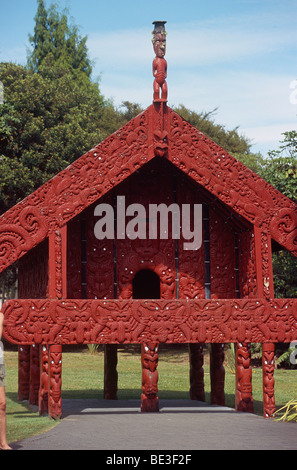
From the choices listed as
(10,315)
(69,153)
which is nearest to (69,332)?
(10,315)

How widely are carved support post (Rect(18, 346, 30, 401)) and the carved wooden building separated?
294 cm

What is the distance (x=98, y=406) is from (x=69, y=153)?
15195 millimetres

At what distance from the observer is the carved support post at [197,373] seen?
18.5 meters

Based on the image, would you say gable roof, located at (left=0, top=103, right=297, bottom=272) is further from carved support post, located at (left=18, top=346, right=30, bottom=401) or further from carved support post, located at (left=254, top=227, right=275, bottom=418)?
carved support post, located at (left=18, top=346, right=30, bottom=401)

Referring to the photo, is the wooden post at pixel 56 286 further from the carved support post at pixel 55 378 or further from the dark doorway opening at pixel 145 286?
the dark doorway opening at pixel 145 286

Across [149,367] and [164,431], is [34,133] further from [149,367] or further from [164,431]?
[164,431]

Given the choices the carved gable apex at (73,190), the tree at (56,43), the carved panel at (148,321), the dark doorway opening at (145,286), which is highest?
the tree at (56,43)

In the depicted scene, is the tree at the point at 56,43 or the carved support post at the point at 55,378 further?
the tree at the point at 56,43

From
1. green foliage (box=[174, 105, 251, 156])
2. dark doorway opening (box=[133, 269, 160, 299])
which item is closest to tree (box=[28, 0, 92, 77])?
green foliage (box=[174, 105, 251, 156])

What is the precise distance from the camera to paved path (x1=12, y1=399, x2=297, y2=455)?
10.6 m

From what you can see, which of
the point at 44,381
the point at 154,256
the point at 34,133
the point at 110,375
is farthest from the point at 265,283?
the point at 34,133

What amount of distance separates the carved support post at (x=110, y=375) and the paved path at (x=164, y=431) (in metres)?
2.93

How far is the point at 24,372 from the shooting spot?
19062 millimetres

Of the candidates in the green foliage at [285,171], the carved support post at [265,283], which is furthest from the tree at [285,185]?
the carved support post at [265,283]
